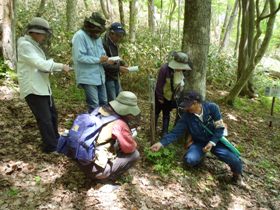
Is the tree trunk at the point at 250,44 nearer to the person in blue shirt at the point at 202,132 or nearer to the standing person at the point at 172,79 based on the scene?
the standing person at the point at 172,79

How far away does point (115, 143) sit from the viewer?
4.23 m

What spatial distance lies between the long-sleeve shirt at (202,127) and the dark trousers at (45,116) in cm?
172

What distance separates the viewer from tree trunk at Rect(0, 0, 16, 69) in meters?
7.61

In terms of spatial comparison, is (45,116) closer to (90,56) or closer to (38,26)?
(90,56)

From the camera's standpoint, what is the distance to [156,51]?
10.1 metres

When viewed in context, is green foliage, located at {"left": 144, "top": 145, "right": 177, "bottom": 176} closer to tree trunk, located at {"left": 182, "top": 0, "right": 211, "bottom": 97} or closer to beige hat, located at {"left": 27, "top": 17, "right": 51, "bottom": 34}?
tree trunk, located at {"left": 182, "top": 0, "right": 211, "bottom": 97}

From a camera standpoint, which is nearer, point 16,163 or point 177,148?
point 16,163

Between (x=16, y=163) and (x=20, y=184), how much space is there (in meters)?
0.53

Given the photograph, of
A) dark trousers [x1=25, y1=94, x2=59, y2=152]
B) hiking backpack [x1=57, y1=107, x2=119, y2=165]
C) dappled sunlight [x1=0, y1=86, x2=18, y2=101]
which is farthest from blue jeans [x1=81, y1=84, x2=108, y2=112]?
dappled sunlight [x1=0, y1=86, x2=18, y2=101]

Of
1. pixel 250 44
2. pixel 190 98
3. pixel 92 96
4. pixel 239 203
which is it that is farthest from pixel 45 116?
pixel 250 44

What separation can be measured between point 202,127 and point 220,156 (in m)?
0.56

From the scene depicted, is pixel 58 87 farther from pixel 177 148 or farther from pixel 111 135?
pixel 111 135

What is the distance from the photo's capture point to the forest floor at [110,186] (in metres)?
4.15

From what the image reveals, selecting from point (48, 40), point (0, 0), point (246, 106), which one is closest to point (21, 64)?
point (48, 40)
